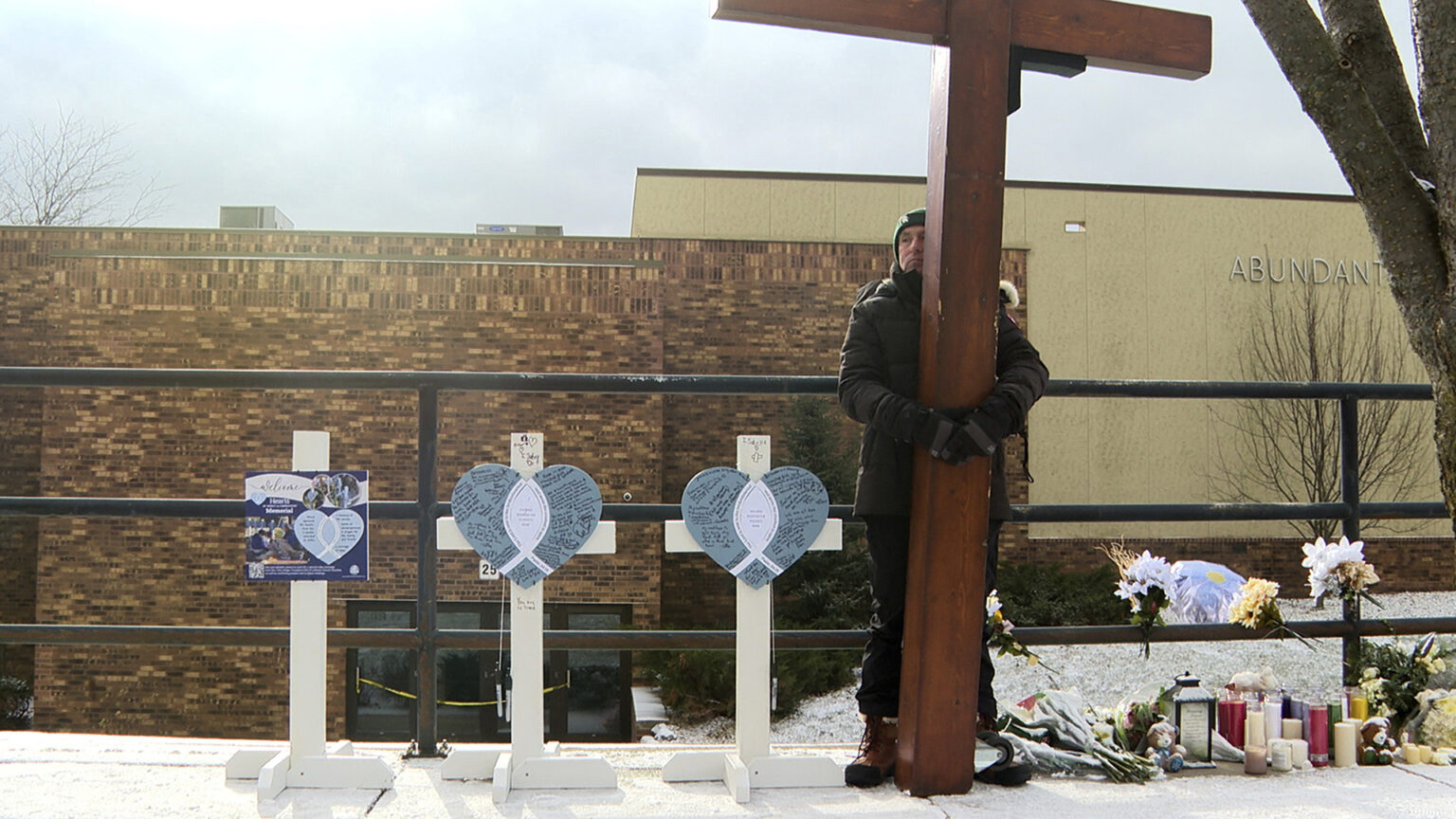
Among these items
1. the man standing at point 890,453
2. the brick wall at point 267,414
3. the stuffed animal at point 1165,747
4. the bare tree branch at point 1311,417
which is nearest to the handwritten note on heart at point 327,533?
the man standing at point 890,453

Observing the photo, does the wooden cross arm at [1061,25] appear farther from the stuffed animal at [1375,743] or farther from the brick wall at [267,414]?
the brick wall at [267,414]

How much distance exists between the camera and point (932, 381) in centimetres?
298

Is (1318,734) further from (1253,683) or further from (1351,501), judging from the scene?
(1351,501)

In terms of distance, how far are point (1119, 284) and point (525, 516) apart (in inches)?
818

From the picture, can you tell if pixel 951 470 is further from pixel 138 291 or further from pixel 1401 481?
pixel 1401 481

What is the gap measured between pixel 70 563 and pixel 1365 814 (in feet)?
68.0

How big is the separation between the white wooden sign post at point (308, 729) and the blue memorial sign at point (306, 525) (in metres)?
0.05

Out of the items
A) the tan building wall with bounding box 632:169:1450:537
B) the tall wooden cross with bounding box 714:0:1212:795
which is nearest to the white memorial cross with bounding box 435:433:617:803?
the tall wooden cross with bounding box 714:0:1212:795

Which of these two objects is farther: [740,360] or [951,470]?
[740,360]

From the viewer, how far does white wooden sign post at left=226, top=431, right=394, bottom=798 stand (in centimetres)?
295

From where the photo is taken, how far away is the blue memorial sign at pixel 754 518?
3.14m

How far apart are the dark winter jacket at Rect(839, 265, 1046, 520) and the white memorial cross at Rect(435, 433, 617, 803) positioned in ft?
2.49

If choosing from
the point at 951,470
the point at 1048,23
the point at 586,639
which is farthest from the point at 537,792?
the point at 1048,23

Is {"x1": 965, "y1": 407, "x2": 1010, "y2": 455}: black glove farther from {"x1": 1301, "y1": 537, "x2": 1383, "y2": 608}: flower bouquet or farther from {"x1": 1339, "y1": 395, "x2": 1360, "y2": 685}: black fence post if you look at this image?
{"x1": 1339, "y1": 395, "x2": 1360, "y2": 685}: black fence post
